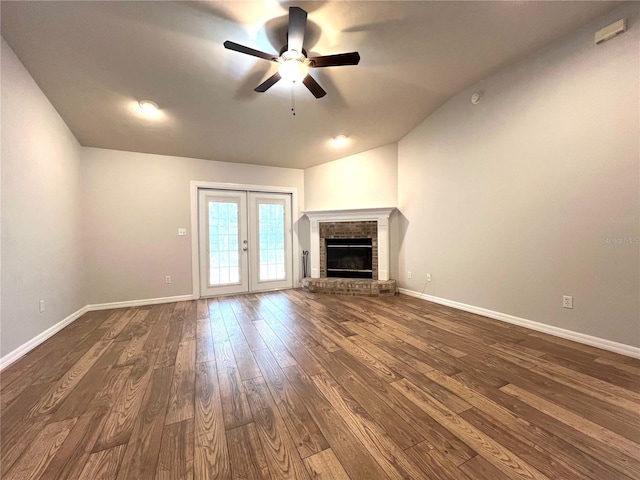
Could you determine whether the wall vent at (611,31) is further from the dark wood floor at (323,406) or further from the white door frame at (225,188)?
the white door frame at (225,188)

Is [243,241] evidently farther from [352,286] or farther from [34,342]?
[34,342]

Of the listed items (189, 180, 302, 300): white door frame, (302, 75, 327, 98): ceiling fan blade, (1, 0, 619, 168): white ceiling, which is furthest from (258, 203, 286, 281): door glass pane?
(302, 75, 327, 98): ceiling fan blade

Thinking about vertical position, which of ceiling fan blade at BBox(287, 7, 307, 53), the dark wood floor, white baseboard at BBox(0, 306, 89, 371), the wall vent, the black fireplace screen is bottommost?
the dark wood floor

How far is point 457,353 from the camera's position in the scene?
7.23ft

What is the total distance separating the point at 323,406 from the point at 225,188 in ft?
13.4

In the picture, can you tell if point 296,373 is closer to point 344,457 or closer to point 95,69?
point 344,457

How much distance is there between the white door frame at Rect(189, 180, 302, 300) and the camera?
14.2 ft

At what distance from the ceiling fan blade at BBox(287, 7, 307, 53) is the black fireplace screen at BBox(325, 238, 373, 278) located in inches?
135

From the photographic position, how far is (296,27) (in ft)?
6.37

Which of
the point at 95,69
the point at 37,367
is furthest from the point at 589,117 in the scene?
the point at 37,367

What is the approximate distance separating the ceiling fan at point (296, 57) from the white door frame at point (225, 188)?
2522 mm

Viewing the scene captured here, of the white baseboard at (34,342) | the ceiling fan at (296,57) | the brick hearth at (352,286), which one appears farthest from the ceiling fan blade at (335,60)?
the white baseboard at (34,342)

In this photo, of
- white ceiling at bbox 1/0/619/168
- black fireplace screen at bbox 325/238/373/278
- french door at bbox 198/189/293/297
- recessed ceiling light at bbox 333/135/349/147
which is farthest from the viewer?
black fireplace screen at bbox 325/238/373/278

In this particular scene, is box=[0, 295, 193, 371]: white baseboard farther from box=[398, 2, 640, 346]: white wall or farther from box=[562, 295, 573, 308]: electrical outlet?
box=[562, 295, 573, 308]: electrical outlet
